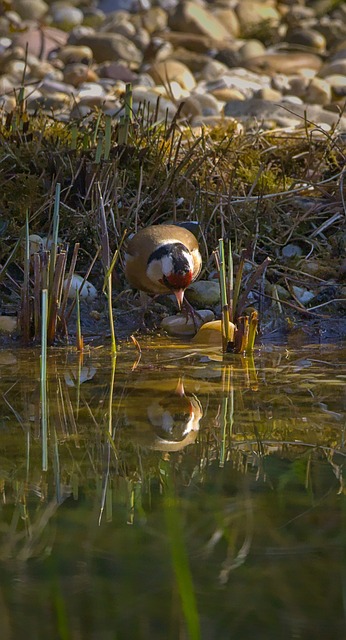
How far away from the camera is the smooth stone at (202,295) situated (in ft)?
13.9

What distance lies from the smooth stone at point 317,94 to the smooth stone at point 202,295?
5707mm

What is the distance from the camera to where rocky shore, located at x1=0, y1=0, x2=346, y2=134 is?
28.9ft

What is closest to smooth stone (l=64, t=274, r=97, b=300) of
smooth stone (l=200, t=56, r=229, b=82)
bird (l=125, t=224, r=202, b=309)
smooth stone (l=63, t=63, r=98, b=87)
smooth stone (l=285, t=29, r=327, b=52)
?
bird (l=125, t=224, r=202, b=309)

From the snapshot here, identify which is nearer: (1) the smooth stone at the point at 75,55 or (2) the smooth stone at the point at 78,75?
(2) the smooth stone at the point at 78,75

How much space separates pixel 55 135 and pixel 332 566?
12.2 ft

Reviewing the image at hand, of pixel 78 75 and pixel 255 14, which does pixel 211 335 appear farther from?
pixel 255 14

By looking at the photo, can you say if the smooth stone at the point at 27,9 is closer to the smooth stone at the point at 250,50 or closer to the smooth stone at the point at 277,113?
the smooth stone at the point at 250,50

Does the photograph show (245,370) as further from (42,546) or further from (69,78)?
(69,78)

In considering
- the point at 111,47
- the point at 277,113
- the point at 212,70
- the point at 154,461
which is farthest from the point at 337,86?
the point at 154,461

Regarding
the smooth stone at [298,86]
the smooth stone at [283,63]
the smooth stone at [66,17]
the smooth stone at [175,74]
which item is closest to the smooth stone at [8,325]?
the smooth stone at [298,86]

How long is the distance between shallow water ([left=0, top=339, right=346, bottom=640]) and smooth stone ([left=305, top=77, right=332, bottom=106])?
6830 millimetres

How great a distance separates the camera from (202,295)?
4234 mm

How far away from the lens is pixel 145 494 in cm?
197

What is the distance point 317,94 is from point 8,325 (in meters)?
6.53
